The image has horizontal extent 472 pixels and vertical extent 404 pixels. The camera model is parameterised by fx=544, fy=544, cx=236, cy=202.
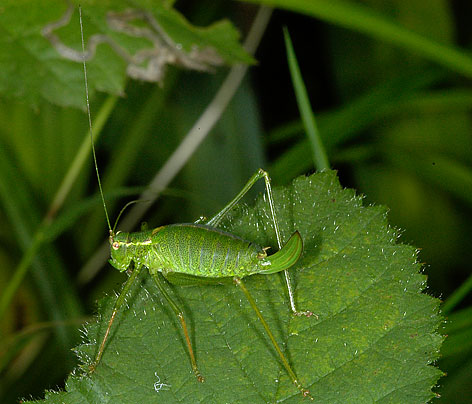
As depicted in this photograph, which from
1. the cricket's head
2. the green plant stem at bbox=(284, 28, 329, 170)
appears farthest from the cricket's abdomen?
the green plant stem at bbox=(284, 28, 329, 170)

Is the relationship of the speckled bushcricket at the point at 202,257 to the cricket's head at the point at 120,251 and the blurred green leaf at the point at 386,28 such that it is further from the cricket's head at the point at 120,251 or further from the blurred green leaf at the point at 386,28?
the blurred green leaf at the point at 386,28

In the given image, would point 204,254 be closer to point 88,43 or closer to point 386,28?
point 88,43

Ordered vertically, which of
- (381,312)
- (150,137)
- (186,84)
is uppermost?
(186,84)

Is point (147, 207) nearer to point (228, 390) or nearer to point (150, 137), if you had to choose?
point (150, 137)

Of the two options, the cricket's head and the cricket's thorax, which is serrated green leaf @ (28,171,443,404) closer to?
the cricket's thorax

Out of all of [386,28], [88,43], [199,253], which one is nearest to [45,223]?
[88,43]

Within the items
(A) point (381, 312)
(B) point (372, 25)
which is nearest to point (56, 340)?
(A) point (381, 312)
